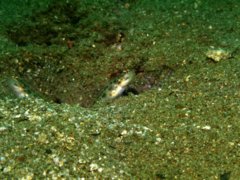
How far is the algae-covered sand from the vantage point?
15.0 ft

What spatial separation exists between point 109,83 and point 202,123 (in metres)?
2.14

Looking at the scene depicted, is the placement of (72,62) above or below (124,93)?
above

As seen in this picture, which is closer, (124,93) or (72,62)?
(124,93)

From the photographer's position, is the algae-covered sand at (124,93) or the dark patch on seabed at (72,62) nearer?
the algae-covered sand at (124,93)

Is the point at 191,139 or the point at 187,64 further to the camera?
the point at 187,64

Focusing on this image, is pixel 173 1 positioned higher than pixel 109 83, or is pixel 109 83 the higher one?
pixel 173 1

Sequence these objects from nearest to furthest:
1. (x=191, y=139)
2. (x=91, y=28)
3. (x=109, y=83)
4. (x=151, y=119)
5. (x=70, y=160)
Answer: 1. (x=70, y=160)
2. (x=191, y=139)
3. (x=151, y=119)
4. (x=109, y=83)
5. (x=91, y=28)

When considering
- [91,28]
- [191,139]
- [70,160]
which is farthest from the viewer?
[91,28]

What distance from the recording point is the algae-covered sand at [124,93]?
181 inches

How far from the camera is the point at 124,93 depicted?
6613 mm

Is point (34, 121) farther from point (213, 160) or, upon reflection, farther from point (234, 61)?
point (234, 61)

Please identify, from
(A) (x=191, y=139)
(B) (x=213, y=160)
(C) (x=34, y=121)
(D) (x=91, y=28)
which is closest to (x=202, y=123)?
(A) (x=191, y=139)

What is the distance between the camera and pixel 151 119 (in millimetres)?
5410

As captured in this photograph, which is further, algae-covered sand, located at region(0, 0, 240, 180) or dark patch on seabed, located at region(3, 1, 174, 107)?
dark patch on seabed, located at region(3, 1, 174, 107)
